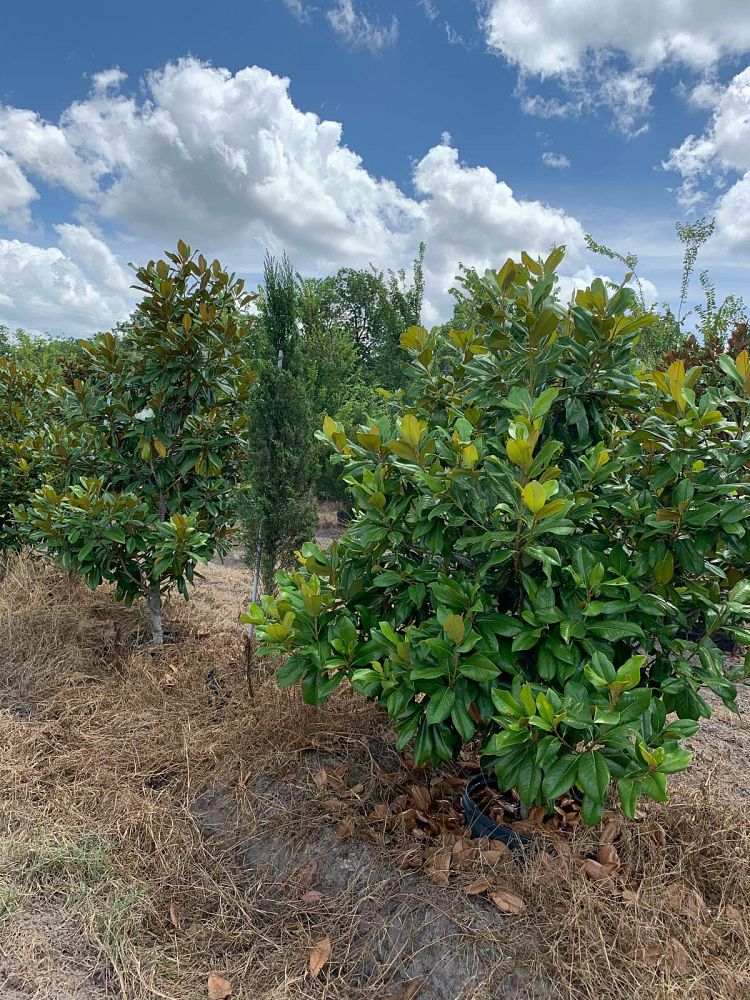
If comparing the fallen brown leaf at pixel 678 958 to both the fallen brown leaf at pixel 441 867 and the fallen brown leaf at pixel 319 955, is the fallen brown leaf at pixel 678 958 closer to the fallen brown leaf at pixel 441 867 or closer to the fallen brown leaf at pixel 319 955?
the fallen brown leaf at pixel 441 867

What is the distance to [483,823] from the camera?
2363 millimetres

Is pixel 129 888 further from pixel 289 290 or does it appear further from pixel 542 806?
pixel 289 290

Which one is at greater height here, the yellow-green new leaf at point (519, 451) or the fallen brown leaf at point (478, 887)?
the yellow-green new leaf at point (519, 451)

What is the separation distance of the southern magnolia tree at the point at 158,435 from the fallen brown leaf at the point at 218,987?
208 cm

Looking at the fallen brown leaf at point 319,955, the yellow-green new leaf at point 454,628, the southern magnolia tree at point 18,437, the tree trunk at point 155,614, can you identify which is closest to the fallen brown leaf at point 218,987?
the fallen brown leaf at point 319,955

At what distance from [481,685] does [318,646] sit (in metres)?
0.62

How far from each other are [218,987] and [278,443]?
10.3ft

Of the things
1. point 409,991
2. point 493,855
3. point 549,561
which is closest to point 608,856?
point 493,855

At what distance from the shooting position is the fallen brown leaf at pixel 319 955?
2.00m

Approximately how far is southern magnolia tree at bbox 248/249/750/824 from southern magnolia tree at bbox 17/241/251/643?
1.79 metres

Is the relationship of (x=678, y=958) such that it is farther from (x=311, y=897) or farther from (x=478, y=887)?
(x=311, y=897)

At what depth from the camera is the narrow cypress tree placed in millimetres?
4352

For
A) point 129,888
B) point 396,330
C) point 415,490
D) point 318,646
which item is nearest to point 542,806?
point 318,646

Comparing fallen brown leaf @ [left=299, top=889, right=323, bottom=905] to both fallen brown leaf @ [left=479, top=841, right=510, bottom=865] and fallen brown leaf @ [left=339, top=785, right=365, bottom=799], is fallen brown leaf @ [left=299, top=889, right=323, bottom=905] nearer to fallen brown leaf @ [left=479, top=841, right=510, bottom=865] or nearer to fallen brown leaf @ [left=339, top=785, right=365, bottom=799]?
fallen brown leaf @ [left=339, top=785, right=365, bottom=799]
